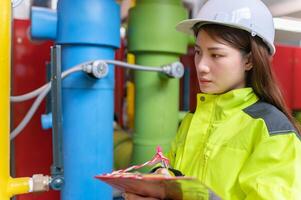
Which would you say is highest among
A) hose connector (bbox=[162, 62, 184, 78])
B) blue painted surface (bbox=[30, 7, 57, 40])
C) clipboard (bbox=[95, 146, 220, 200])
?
blue painted surface (bbox=[30, 7, 57, 40])

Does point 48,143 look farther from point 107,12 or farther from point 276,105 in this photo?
point 276,105

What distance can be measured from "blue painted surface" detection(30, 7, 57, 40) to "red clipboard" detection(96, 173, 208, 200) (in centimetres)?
63

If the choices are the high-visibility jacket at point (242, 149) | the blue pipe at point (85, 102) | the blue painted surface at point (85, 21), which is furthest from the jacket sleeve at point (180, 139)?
the blue painted surface at point (85, 21)

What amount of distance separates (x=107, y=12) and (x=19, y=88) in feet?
1.63

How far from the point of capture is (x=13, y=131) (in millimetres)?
1242

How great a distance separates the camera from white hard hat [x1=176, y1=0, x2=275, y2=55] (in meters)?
0.81

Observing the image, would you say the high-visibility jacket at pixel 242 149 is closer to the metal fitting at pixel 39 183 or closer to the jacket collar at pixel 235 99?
the jacket collar at pixel 235 99

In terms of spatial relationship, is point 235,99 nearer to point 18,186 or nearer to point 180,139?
point 180,139

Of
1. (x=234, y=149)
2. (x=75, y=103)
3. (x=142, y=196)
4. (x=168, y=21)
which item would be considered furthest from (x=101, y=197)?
(x=168, y=21)

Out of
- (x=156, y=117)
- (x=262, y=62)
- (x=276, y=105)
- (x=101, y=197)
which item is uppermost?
(x=262, y=62)

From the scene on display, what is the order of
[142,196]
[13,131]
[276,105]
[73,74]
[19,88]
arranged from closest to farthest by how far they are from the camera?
1. [142,196]
2. [276,105]
3. [73,74]
4. [13,131]
5. [19,88]

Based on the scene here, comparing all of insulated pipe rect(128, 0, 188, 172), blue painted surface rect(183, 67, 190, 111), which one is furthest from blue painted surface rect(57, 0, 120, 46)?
blue painted surface rect(183, 67, 190, 111)

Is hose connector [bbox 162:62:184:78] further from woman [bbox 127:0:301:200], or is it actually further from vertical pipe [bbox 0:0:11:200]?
Result: vertical pipe [bbox 0:0:11:200]

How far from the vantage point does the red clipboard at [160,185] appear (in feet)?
1.93
